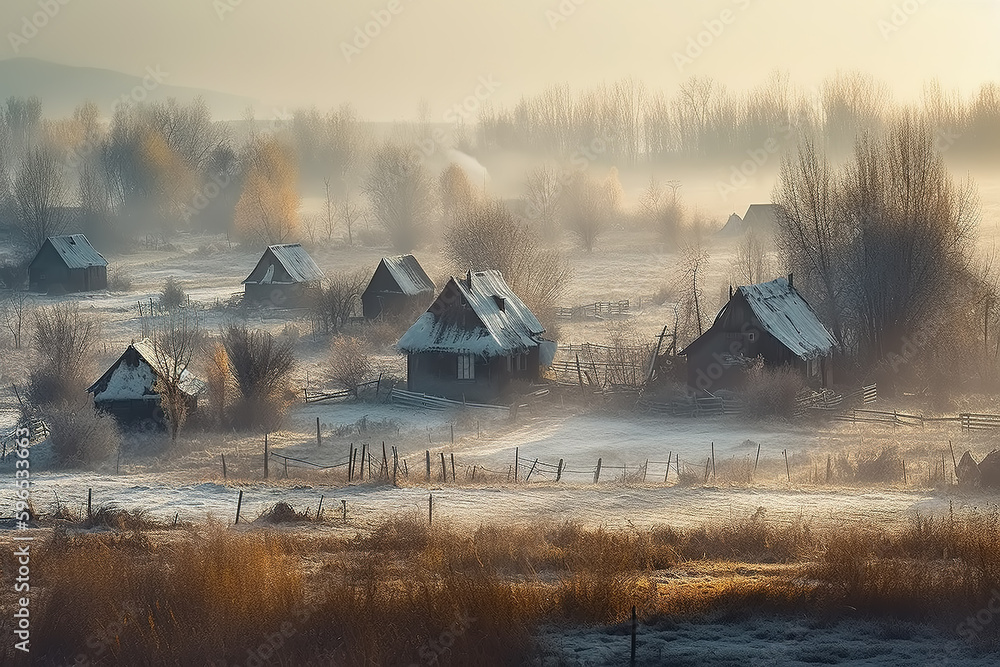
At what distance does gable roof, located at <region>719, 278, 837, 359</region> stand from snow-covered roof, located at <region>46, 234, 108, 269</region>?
48139mm

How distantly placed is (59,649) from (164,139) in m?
117

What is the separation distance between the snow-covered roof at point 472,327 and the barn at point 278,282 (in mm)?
25157

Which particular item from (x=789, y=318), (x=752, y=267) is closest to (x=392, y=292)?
(x=789, y=318)

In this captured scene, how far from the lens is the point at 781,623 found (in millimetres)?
14836

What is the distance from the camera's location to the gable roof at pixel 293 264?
68.1 metres

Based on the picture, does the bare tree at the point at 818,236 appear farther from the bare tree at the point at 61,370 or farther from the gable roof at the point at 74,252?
the gable roof at the point at 74,252

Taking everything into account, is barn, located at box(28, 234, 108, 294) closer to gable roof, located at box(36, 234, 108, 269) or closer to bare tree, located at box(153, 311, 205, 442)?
gable roof, located at box(36, 234, 108, 269)

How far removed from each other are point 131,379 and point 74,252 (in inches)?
1628

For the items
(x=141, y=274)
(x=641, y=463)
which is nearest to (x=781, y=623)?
(x=641, y=463)

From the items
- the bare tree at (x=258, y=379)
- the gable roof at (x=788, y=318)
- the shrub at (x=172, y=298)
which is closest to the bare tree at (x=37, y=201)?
the shrub at (x=172, y=298)

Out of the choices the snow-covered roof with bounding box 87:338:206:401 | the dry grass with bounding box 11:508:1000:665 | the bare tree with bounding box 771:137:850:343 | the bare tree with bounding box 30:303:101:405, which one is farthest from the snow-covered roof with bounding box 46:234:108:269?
the dry grass with bounding box 11:508:1000:665

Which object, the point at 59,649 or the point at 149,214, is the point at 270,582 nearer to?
the point at 59,649

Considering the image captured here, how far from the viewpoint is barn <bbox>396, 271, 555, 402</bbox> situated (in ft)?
142

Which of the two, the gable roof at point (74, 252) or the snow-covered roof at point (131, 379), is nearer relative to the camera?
the snow-covered roof at point (131, 379)
